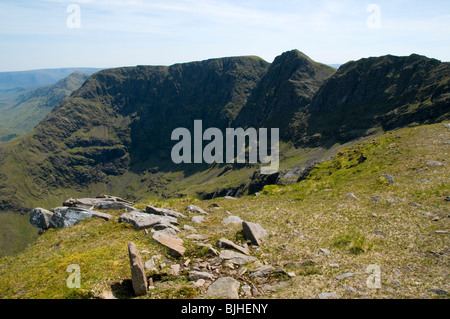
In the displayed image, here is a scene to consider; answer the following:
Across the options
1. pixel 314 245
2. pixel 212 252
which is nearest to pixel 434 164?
pixel 314 245

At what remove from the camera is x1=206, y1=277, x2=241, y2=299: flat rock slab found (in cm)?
1191

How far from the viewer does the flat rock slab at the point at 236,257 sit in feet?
49.9

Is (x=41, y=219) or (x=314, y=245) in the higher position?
(x=314, y=245)

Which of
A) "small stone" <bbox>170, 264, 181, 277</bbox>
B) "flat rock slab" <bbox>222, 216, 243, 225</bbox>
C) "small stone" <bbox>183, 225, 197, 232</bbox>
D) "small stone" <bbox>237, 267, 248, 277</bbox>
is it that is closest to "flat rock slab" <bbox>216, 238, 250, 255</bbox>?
"small stone" <bbox>237, 267, 248, 277</bbox>

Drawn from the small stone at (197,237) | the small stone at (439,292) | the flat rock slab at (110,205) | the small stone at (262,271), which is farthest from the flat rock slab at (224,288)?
the flat rock slab at (110,205)

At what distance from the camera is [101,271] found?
13.9 m

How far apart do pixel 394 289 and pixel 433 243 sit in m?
6.22

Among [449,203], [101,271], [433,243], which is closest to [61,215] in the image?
[101,271]

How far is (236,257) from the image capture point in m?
15.6

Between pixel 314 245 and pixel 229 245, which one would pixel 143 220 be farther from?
pixel 314 245

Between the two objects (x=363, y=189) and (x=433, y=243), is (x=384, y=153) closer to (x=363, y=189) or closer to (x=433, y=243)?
(x=363, y=189)

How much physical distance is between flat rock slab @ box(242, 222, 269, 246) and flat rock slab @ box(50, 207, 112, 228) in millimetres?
13883

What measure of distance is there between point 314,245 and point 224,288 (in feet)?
24.2

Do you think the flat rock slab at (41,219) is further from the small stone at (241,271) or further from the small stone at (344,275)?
the small stone at (344,275)
